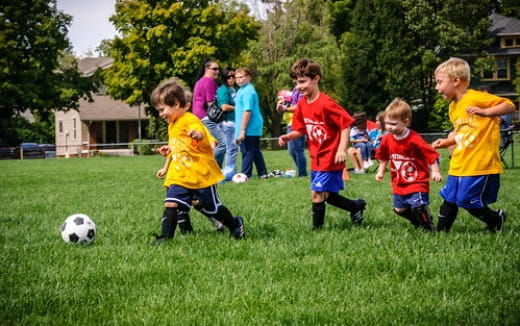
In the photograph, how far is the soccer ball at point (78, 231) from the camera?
602 cm

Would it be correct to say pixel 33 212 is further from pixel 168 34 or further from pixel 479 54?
pixel 479 54

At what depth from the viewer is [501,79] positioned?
5166cm

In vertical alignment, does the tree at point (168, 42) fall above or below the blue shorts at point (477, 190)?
above

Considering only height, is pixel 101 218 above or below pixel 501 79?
below

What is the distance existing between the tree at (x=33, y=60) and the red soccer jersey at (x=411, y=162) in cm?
4074

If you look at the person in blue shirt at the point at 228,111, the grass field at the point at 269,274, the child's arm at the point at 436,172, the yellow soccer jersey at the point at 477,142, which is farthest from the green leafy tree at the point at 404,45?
the yellow soccer jersey at the point at 477,142

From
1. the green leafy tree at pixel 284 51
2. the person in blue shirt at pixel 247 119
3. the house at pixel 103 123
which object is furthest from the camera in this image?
the house at pixel 103 123

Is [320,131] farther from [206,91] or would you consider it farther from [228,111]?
[228,111]

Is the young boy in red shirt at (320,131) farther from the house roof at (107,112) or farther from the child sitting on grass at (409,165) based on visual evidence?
the house roof at (107,112)

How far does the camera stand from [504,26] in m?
51.8

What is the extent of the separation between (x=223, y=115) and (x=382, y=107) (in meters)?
29.6

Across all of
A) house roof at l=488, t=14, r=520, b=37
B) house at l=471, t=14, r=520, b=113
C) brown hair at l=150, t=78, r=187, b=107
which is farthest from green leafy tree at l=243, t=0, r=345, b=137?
brown hair at l=150, t=78, r=187, b=107

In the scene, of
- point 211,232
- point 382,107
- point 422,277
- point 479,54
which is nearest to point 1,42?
point 382,107

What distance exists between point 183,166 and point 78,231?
121cm
